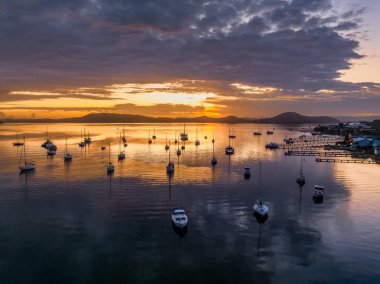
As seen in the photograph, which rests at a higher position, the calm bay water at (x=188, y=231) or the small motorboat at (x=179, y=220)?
the small motorboat at (x=179, y=220)

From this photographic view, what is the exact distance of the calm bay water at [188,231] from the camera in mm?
37406

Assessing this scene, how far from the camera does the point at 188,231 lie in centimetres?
4969

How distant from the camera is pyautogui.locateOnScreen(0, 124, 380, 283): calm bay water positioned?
37.4 metres

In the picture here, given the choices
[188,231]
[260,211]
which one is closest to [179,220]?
[188,231]

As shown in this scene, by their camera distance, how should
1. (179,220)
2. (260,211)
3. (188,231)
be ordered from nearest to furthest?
1. (179,220)
2. (188,231)
3. (260,211)

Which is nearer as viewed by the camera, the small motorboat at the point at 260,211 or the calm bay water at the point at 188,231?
the calm bay water at the point at 188,231

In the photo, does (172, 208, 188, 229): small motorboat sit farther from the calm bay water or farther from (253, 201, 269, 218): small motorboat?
(253, 201, 269, 218): small motorboat

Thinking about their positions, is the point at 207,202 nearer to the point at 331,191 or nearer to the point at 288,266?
the point at 288,266

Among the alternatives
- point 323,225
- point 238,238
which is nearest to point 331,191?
point 323,225

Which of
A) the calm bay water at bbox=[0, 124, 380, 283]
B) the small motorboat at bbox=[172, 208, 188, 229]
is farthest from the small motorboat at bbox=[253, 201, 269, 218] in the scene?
the small motorboat at bbox=[172, 208, 188, 229]

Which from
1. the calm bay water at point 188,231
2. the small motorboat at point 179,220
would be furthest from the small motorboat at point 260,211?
the small motorboat at point 179,220

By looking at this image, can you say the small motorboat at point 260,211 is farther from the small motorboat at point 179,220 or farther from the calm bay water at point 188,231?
the small motorboat at point 179,220

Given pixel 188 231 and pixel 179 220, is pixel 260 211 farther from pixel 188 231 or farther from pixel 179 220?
pixel 179 220

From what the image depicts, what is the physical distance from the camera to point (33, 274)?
36500mm
